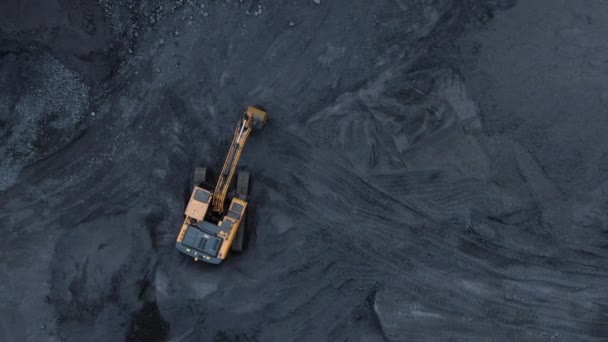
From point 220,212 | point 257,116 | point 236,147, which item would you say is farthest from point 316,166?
point 220,212

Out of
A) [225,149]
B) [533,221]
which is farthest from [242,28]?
[533,221]

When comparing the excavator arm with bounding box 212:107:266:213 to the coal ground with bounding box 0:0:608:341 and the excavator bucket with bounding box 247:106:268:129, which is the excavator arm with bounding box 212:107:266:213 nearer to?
the excavator bucket with bounding box 247:106:268:129

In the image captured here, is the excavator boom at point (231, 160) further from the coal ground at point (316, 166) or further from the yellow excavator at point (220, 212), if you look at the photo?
the coal ground at point (316, 166)

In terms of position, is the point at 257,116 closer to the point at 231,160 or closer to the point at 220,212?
the point at 231,160

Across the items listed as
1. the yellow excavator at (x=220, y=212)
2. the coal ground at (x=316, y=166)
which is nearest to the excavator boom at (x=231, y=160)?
the yellow excavator at (x=220, y=212)

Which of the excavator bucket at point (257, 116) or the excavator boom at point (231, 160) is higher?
the excavator bucket at point (257, 116)

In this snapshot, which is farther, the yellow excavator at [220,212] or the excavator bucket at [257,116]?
the excavator bucket at [257,116]
